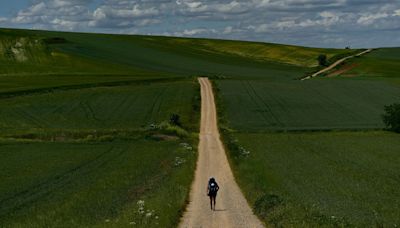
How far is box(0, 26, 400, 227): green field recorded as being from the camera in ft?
104

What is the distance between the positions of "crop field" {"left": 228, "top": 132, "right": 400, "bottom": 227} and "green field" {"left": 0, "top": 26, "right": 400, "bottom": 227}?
0.38 feet

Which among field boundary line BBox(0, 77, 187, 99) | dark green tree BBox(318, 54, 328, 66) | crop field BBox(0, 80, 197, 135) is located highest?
dark green tree BBox(318, 54, 328, 66)

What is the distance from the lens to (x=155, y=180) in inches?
1618

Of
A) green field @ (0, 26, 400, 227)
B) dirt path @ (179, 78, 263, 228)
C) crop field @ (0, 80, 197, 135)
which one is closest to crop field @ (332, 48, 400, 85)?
green field @ (0, 26, 400, 227)

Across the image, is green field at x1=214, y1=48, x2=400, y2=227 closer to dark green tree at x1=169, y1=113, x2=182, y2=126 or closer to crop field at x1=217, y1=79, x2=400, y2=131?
crop field at x1=217, y1=79, x2=400, y2=131

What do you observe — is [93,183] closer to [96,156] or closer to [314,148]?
[96,156]

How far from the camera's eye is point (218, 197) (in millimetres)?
36531

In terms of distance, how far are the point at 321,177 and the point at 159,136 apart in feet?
91.3

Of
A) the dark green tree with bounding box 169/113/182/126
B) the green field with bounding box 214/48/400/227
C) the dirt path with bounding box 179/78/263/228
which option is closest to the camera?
the dirt path with bounding box 179/78/263/228

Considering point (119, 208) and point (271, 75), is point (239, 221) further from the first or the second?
point (271, 75)

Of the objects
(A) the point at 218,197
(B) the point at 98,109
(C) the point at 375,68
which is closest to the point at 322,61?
(C) the point at 375,68

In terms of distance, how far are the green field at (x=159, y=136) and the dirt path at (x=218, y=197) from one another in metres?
0.78

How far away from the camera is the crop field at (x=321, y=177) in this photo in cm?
2772

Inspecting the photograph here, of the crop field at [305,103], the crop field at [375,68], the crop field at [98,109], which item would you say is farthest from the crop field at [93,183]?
the crop field at [375,68]
